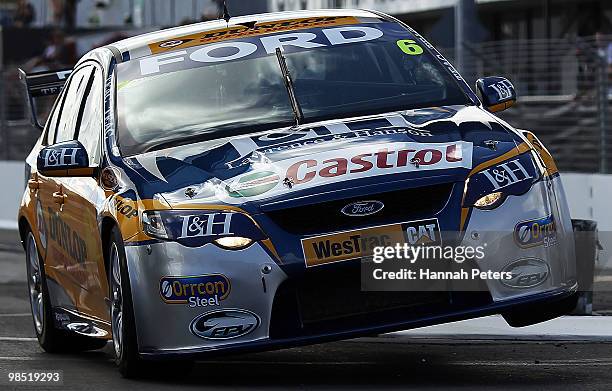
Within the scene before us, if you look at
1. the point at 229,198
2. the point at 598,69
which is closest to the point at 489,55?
the point at 598,69

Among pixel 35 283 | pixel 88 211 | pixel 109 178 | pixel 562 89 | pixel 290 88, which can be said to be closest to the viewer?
pixel 109 178

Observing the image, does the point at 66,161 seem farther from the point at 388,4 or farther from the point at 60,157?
the point at 388,4

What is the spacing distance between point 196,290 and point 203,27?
231cm

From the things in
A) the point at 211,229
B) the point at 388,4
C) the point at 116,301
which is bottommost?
the point at 388,4

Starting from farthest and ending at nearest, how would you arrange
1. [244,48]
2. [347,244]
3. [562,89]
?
[562,89] → [244,48] → [347,244]

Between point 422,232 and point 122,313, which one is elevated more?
point 422,232

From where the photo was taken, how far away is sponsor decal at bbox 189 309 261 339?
692 centimetres

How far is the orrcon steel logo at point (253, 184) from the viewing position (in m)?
6.97

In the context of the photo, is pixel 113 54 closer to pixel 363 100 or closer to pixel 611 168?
Result: pixel 363 100

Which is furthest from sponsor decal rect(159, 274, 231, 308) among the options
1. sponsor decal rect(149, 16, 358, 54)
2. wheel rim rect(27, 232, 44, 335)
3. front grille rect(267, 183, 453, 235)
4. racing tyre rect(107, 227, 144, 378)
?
wheel rim rect(27, 232, 44, 335)

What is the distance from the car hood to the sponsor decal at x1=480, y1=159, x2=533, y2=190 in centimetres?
7

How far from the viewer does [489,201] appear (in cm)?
700

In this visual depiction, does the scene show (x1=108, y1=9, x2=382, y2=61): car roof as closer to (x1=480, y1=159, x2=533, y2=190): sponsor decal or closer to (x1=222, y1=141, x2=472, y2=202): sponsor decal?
(x1=222, y1=141, x2=472, y2=202): sponsor decal

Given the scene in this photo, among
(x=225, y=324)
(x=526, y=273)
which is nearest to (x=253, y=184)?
(x=225, y=324)
